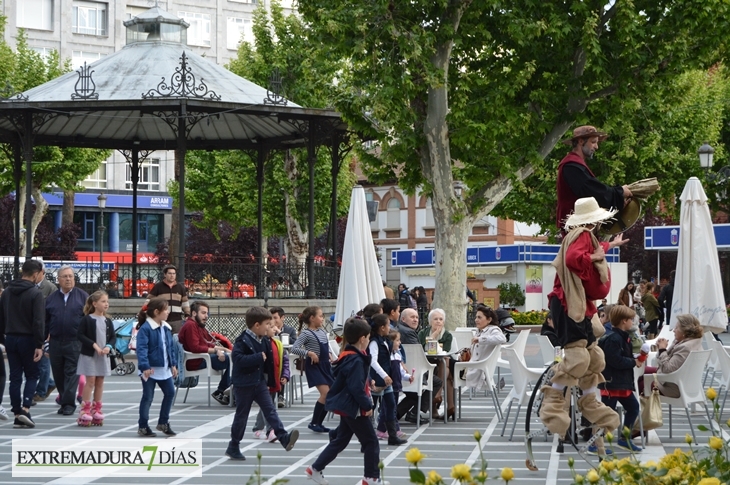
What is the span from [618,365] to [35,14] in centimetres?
5607

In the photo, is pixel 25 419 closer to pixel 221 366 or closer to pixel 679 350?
pixel 221 366

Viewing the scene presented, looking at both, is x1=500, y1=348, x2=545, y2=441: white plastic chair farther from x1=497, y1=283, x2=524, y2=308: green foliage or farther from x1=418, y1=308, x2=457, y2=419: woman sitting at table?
x1=497, y1=283, x2=524, y2=308: green foliage

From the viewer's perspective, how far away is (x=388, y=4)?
66.3 ft

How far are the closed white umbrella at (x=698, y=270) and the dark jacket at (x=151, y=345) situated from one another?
767 cm

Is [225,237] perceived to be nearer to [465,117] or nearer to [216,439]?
[465,117]

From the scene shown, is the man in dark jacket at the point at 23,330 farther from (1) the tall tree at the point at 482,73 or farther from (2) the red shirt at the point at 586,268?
(1) the tall tree at the point at 482,73

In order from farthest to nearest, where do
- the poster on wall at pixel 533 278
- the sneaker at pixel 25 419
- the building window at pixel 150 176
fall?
the building window at pixel 150 176, the poster on wall at pixel 533 278, the sneaker at pixel 25 419

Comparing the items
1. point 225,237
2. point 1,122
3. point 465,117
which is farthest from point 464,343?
point 225,237

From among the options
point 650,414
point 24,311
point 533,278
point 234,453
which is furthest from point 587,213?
point 533,278

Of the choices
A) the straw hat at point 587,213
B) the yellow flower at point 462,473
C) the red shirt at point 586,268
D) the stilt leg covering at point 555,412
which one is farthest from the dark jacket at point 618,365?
the yellow flower at point 462,473

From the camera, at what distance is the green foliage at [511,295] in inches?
1919

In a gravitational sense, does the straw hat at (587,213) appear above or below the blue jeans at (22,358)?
above

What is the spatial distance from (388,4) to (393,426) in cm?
1024

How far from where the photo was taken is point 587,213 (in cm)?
927
